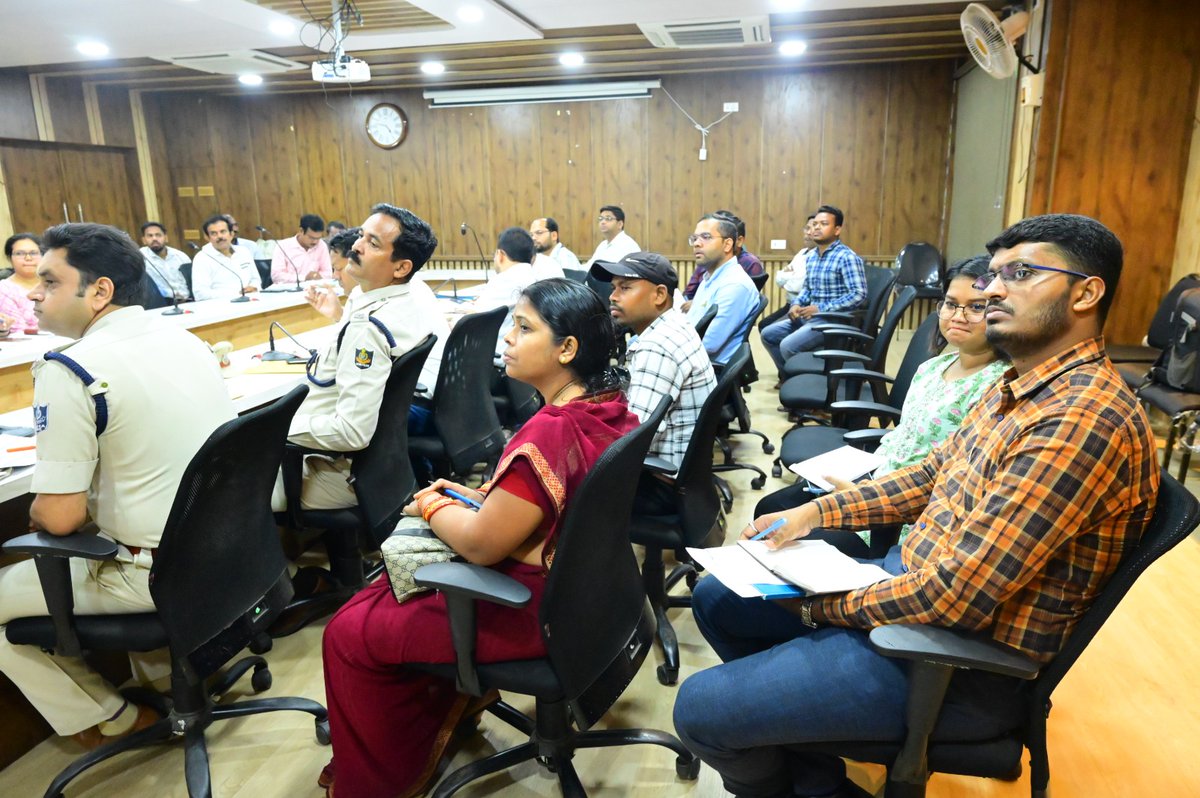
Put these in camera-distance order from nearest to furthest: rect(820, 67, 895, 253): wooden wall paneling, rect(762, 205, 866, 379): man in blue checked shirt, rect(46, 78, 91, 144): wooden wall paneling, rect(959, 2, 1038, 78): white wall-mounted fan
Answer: rect(959, 2, 1038, 78): white wall-mounted fan, rect(762, 205, 866, 379): man in blue checked shirt, rect(820, 67, 895, 253): wooden wall paneling, rect(46, 78, 91, 144): wooden wall paneling

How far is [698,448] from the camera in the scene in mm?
1900

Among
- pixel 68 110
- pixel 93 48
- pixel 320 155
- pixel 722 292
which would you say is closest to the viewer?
pixel 722 292

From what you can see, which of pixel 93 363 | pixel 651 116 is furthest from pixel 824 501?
pixel 651 116

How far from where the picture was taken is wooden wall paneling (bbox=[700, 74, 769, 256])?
25.4ft

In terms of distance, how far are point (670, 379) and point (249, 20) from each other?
15.6ft

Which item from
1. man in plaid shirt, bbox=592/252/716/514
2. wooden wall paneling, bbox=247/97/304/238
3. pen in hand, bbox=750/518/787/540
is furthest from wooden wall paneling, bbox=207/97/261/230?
pen in hand, bbox=750/518/787/540

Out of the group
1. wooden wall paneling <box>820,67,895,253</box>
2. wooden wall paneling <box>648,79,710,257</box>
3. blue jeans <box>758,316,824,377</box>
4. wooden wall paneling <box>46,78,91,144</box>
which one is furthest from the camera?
wooden wall paneling <box>46,78,91,144</box>

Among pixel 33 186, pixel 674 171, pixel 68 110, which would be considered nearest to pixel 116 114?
pixel 68 110

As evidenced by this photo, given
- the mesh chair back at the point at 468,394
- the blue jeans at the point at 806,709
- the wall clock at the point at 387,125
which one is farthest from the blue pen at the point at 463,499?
the wall clock at the point at 387,125

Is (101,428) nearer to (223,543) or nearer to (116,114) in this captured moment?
(223,543)

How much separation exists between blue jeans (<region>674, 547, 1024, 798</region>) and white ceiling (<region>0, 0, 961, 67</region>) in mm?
4665

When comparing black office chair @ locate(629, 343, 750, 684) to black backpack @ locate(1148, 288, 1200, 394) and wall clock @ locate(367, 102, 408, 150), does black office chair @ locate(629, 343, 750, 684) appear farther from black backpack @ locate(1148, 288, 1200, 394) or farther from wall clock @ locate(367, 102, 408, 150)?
wall clock @ locate(367, 102, 408, 150)

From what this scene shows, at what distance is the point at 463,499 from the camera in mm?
1477

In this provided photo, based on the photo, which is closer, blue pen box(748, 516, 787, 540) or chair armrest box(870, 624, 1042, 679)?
chair armrest box(870, 624, 1042, 679)
